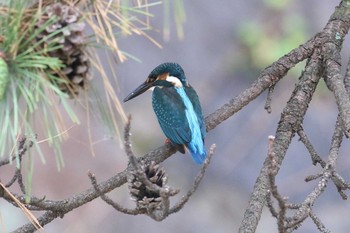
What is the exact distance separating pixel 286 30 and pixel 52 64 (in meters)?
2.65

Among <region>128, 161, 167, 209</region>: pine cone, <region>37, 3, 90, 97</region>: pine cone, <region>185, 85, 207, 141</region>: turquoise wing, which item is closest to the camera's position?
<region>37, 3, 90, 97</region>: pine cone

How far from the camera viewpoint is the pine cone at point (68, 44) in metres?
0.76

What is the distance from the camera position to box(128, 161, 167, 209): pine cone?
958 millimetres

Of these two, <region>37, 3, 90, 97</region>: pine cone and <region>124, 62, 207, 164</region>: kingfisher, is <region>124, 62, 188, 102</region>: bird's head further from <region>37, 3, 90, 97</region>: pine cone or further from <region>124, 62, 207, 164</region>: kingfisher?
<region>37, 3, 90, 97</region>: pine cone

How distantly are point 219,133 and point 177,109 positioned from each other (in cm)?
145

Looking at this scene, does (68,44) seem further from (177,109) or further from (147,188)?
Answer: (177,109)

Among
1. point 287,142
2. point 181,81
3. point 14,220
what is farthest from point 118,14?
point 14,220

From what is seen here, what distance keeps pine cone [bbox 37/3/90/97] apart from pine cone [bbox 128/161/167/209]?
0.19 meters

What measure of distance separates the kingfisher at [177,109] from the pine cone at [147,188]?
64 cm

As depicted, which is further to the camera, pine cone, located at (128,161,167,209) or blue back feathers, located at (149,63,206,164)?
blue back feathers, located at (149,63,206,164)

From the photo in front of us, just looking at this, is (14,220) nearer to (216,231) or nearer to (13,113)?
(216,231)

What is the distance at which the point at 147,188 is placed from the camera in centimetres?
95

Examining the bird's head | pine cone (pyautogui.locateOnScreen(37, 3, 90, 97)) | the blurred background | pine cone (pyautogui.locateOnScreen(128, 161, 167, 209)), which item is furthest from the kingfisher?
the blurred background

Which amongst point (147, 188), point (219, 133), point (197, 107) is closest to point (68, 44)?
point (147, 188)
